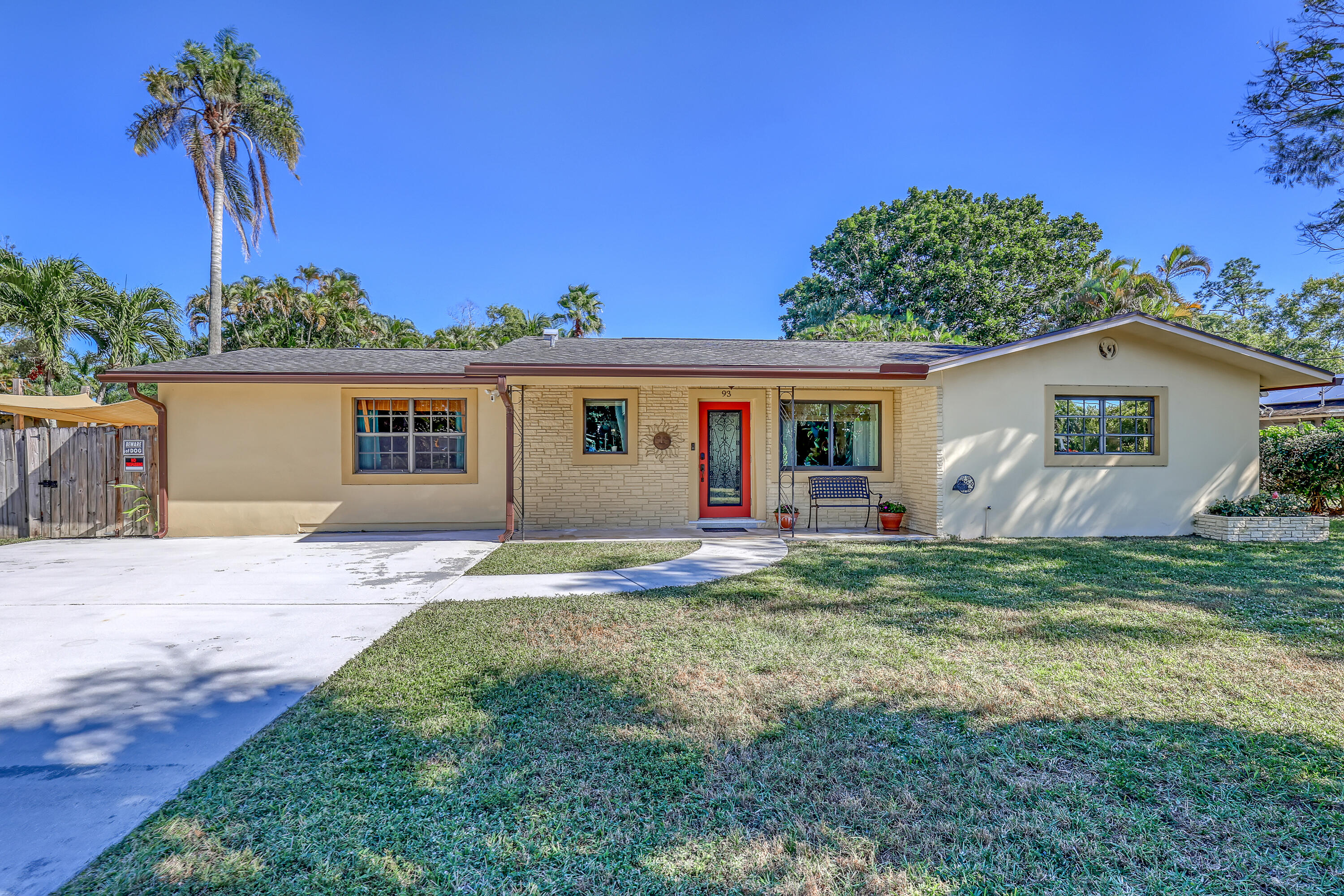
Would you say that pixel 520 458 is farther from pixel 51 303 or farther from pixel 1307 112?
pixel 1307 112

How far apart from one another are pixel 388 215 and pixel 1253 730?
26211 mm

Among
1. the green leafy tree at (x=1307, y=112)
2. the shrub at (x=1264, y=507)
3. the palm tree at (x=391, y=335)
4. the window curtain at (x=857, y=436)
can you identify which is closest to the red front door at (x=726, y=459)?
the window curtain at (x=857, y=436)

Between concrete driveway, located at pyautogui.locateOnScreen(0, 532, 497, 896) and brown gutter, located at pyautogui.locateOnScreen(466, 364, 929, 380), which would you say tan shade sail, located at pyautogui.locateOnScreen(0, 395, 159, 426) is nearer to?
concrete driveway, located at pyautogui.locateOnScreen(0, 532, 497, 896)

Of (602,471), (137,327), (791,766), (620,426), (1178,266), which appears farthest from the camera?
(1178,266)

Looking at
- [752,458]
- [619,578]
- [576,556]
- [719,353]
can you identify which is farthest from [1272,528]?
[576,556]

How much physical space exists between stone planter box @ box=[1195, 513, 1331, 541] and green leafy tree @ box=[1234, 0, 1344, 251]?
15.1 ft

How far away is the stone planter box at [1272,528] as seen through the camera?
877 cm

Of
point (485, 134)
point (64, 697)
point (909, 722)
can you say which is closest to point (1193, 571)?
point (909, 722)

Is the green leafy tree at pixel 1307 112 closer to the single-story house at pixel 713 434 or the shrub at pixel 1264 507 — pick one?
the single-story house at pixel 713 434

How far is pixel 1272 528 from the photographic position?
29.1 feet

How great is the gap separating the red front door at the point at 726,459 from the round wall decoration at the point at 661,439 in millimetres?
540

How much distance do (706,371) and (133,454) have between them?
9.70 meters

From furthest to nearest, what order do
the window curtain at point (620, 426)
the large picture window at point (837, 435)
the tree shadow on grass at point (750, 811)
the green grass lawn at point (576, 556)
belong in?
the large picture window at point (837, 435)
the window curtain at point (620, 426)
the green grass lawn at point (576, 556)
the tree shadow on grass at point (750, 811)

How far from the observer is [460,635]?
4.60 meters
